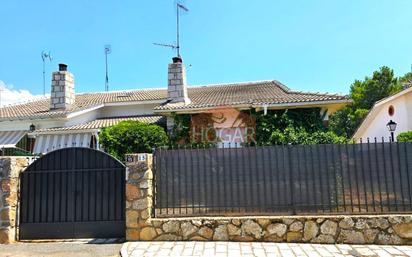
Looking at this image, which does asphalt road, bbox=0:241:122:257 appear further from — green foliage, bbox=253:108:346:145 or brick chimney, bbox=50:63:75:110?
brick chimney, bbox=50:63:75:110

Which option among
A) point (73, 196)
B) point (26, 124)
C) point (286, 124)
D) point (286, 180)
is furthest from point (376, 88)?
point (73, 196)

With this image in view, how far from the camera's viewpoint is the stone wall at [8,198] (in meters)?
9.81

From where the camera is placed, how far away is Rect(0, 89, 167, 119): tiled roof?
69.9 ft

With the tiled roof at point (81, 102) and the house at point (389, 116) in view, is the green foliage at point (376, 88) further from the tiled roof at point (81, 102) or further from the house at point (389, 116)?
the tiled roof at point (81, 102)

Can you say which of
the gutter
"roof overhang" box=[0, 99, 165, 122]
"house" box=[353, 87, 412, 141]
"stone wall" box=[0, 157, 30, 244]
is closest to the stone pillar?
"stone wall" box=[0, 157, 30, 244]

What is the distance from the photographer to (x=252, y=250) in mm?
8453

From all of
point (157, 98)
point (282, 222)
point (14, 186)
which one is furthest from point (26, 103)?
point (282, 222)

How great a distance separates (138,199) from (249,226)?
121 inches

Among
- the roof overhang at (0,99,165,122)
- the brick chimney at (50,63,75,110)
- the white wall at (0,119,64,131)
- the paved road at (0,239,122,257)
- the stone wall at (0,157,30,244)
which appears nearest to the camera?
the paved road at (0,239,122,257)

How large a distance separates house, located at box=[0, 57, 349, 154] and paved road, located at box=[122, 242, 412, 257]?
9.73 metres

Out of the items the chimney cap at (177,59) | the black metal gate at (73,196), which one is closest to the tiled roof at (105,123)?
the chimney cap at (177,59)

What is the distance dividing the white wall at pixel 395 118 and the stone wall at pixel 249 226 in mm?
18497

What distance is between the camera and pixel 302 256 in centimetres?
790

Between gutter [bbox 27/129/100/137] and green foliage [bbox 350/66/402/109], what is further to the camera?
green foliage [bbox 350/66/402/109]
